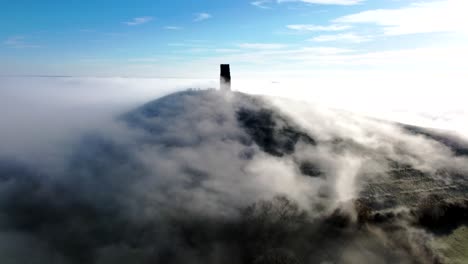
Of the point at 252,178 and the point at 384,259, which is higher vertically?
the point at 252,178

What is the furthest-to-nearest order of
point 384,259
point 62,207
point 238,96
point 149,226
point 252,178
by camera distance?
point 238,96 < point 252,178 < point 62,207 < point 149,226 < point 384,259

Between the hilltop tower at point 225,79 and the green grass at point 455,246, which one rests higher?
the hilltop tower at point 225,79

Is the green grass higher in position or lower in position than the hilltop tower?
lower

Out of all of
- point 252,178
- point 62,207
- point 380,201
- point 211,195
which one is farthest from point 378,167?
point 62,207

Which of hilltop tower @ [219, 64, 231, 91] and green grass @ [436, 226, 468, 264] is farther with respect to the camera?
hilltop tower @ [219, 64, 231, 91]

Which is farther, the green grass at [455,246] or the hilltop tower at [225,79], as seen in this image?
the hilltop tower at [225,79]

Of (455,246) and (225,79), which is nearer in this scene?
(455,246)

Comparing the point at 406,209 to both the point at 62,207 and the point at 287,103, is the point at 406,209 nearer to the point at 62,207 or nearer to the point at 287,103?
the point at 287,103

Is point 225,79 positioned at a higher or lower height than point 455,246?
higher
